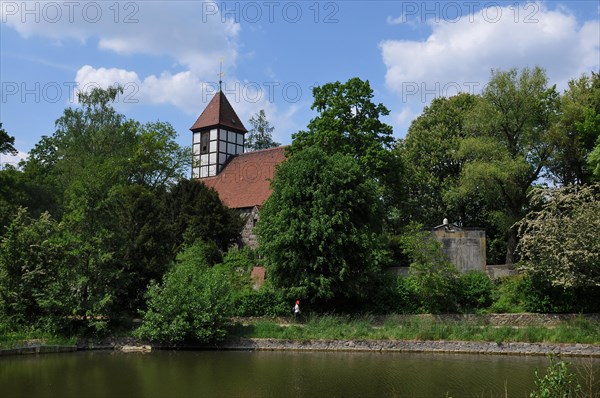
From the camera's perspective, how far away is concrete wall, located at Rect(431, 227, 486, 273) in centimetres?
3250

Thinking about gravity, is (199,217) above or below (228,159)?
below

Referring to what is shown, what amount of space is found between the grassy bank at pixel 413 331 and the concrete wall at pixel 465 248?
5454 mm

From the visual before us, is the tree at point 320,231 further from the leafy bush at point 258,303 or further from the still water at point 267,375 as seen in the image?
the still water at point 267,375

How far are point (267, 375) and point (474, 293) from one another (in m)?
14.4

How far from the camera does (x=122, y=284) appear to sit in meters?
29.5

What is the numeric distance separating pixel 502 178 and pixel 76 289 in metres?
23.9

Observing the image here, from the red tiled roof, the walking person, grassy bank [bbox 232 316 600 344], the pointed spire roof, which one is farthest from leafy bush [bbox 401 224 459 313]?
the pointed spire roof

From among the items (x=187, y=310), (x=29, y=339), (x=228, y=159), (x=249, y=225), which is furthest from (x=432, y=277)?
(x=228, y=159)

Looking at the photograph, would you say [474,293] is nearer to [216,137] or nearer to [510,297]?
[510,297]

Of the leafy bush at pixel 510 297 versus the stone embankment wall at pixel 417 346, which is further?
the leafy bush at pixel 510 297

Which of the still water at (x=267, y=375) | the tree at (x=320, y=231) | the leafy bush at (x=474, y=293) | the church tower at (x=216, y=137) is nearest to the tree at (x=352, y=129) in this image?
the tree at (x=320, y=231)

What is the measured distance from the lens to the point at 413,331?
26562mm

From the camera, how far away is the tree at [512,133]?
35125 millimetres

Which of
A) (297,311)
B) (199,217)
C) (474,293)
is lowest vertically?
(297,311)
